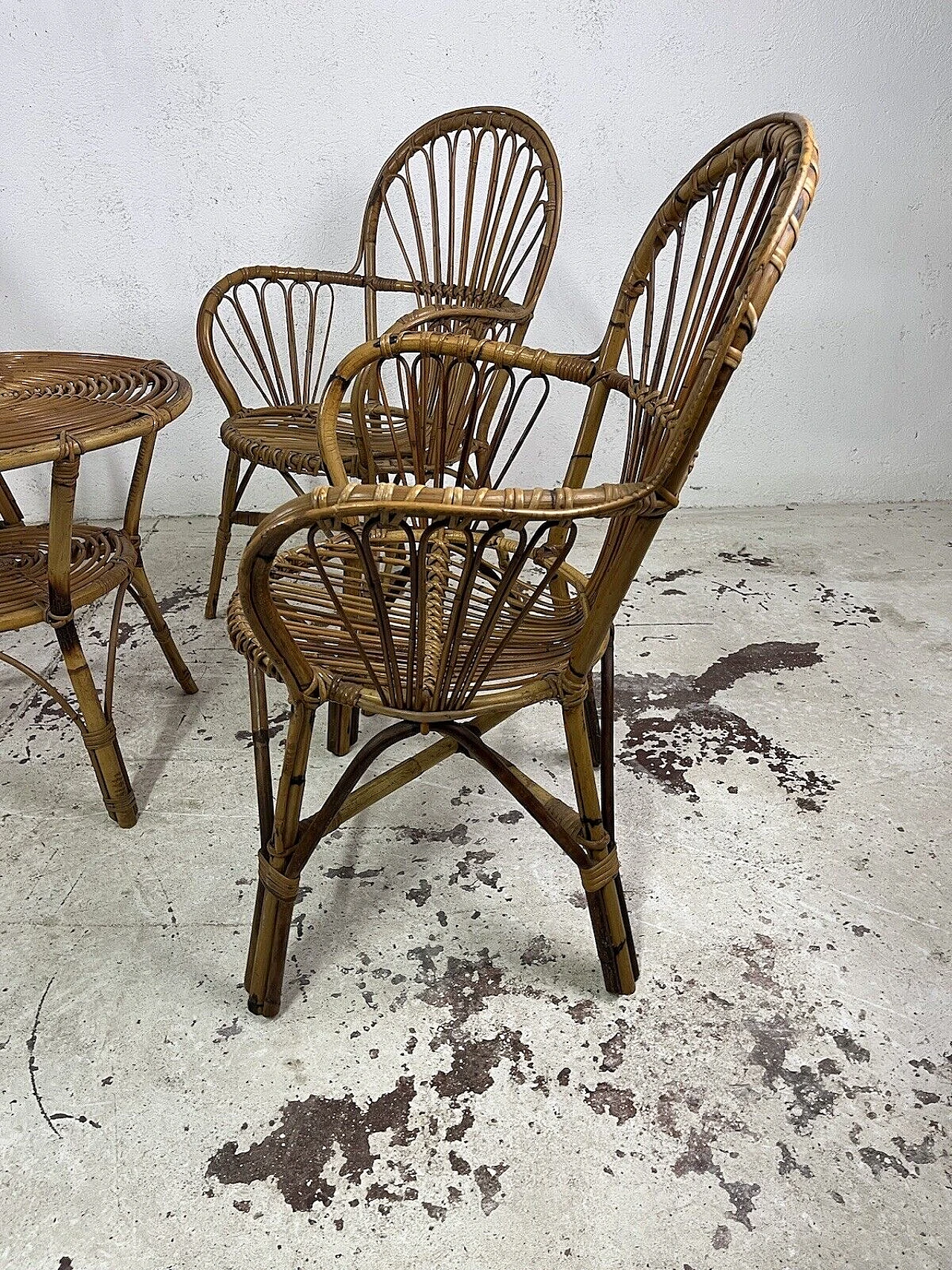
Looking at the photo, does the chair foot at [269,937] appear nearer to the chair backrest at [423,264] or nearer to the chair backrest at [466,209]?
the chair backrest at [423,264]

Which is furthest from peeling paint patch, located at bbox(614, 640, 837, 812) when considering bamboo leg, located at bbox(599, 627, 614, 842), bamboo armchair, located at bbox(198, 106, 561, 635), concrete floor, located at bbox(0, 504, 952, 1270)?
bamboo armchair, located at bbox(198, 106, 561, 635)

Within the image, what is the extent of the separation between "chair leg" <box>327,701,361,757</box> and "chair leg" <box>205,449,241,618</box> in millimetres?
614

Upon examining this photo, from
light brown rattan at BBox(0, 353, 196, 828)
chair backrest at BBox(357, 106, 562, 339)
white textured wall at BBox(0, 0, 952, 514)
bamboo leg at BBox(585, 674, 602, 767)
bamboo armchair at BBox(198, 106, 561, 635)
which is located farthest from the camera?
white textured wall at BBox(0, 0, 952, 514)

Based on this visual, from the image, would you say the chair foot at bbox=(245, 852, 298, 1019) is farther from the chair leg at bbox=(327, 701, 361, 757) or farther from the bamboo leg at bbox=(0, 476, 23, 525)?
the bamboo leg at bbox=(0, 476, 23, 525)

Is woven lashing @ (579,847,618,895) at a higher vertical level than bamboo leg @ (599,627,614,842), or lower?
lower

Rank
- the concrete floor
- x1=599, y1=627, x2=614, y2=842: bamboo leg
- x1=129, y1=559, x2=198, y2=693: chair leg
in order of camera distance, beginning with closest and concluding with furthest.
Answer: the concrete floor < x1=599, y1=627, x2=614, y2=842: bamboo leg < x1=129, y1=559, x2=198, y2=693: chair leg

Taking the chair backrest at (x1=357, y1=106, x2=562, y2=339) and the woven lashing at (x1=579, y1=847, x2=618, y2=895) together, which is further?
the chair backrest at (x1=357, y1=106, x2=562, y2=339)

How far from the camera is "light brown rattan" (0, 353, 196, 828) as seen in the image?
4.72ft

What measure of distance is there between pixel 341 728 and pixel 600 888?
0.67 m

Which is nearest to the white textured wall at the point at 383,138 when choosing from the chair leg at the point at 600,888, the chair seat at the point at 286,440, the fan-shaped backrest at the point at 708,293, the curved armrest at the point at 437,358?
the chair seat at the point at 286,440

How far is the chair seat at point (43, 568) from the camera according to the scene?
60.0 inches

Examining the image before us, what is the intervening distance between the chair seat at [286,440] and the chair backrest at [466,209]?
1.01 feet

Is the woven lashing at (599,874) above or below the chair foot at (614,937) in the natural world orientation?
above

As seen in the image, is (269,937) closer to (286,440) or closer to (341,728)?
(341,728)
